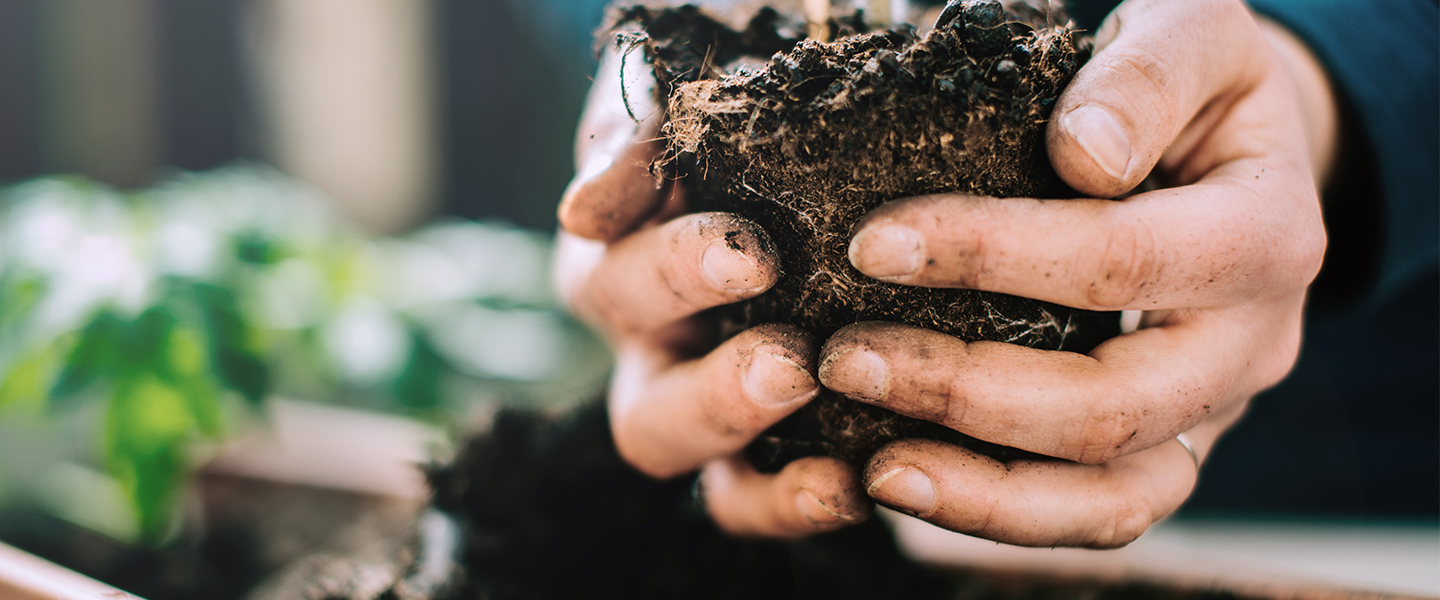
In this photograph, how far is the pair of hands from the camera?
0.36 metres

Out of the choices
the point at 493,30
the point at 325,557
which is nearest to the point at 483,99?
the point at 493,30

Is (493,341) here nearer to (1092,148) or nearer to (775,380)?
(775,380)

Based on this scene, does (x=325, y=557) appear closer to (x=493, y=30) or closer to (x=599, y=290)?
(x=599, y=290)

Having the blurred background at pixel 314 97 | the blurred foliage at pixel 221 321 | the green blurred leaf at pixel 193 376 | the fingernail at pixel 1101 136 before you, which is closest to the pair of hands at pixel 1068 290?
the fingernail at pixel 1101 136

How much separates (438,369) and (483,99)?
1.58 meters

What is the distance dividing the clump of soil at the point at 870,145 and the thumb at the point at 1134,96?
2 cm

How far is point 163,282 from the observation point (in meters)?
0.80

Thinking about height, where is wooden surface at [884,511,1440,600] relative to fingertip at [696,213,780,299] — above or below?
below

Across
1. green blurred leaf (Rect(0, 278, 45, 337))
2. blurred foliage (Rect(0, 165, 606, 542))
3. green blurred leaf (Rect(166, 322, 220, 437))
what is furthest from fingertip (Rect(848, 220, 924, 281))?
green blurred leaf (Rect(0, 278, 45, 337))

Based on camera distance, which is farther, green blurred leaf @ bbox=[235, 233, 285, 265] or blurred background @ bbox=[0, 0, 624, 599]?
green blurred leaf @ bbox=[235, 233, 285, 265]

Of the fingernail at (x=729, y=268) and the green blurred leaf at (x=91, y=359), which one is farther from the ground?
the fingernail at (x=729, y=268)

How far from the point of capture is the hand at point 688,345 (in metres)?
0.43

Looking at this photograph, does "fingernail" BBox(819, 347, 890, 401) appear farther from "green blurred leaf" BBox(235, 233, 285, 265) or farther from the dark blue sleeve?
"green blurred leaf" BBox(235, 233, 285, 265)

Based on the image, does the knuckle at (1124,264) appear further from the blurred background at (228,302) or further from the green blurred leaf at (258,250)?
the green blurred leaf at (258,250)
